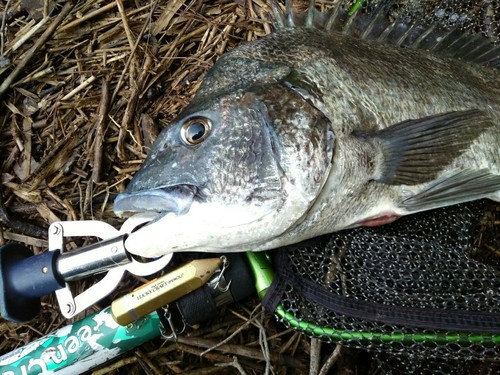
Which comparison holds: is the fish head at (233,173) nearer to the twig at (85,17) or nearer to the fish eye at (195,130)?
the fish eye at (195,130)

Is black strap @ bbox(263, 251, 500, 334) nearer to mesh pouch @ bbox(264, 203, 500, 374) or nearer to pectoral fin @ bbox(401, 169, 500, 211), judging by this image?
mesh pouch @ bbox(264, 203, 500, 374)

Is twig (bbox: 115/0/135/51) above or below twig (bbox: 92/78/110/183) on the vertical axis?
above

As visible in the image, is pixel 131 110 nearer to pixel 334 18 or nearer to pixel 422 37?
pixel 334 18

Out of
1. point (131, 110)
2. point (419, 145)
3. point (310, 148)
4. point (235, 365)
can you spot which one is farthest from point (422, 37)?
point (235, 365)

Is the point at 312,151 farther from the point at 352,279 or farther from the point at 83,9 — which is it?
the point at 83,9

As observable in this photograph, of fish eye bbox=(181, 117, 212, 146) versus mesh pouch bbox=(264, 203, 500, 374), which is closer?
fish eye bbox=(181, 117, 212, 146)

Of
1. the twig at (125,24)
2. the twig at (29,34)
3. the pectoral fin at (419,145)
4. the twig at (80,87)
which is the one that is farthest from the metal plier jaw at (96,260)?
the twig at (29,34)

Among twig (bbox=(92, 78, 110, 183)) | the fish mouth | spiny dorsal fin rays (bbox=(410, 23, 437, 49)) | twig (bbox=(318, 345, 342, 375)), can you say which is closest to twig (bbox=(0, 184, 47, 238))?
twig (bbox=(92, 78, 110, 183))
